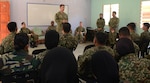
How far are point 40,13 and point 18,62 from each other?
8.46 m

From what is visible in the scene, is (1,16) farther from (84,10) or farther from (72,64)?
(72,64)

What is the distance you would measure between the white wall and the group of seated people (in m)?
7.79

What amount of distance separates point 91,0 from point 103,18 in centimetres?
192

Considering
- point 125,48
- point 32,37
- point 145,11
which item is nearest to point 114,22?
point 145,11

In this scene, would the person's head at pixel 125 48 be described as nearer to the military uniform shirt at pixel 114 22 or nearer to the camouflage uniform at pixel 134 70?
the camouflage uniform at pixel 134 70

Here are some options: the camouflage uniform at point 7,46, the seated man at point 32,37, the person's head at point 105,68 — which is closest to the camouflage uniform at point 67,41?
the camouflage uniform at point 7,46

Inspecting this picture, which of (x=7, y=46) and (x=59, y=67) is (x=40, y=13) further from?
(x=59, y=67)

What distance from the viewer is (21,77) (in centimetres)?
226

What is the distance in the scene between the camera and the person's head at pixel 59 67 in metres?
1.61

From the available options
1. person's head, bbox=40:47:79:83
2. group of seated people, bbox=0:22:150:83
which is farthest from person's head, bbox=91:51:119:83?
person's head, bbox=40:47:79:83

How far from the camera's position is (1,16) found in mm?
9227

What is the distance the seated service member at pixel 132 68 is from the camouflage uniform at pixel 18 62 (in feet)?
3.62

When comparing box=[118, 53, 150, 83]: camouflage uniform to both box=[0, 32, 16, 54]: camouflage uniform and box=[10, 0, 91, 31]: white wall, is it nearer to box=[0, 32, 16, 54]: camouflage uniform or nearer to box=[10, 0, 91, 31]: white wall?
box=[0, 32, 16, 54]: camouflage uniform

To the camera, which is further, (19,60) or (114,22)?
(114,22)
